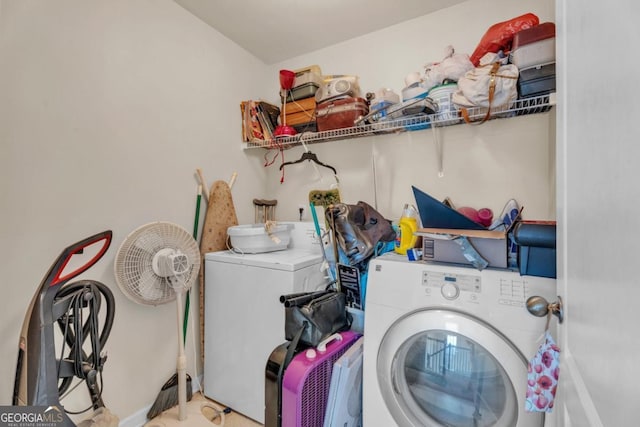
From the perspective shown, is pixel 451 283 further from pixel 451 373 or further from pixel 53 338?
pixel 53 338

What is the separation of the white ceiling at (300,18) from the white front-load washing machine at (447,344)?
5.36 feet

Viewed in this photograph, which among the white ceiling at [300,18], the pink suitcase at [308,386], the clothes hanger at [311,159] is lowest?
the pink suitcase at [308,386]

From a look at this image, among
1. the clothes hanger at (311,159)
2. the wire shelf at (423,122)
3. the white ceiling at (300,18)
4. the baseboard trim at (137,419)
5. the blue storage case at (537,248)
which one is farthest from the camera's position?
the clothes hanger at (311,159)

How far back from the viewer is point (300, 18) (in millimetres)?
1913

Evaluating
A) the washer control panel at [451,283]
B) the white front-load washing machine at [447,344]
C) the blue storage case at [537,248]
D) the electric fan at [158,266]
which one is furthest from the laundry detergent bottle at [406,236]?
the electric fan at [158,266]

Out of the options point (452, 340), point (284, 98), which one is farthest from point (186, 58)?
point (452, 340)

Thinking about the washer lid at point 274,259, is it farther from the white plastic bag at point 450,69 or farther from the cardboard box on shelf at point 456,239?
the white plastic bag at point 450,69

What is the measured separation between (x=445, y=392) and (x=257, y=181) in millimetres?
1953

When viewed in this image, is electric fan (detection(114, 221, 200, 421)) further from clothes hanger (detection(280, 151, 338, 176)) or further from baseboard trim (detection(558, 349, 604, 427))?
baseboard trim (detection(558, 349, 604, 427))

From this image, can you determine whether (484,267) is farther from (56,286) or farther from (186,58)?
(186,58)

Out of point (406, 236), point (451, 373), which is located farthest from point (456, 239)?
point (451, 373)

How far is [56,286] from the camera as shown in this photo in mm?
977

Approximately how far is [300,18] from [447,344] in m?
2.12

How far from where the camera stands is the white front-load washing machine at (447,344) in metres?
0.98
